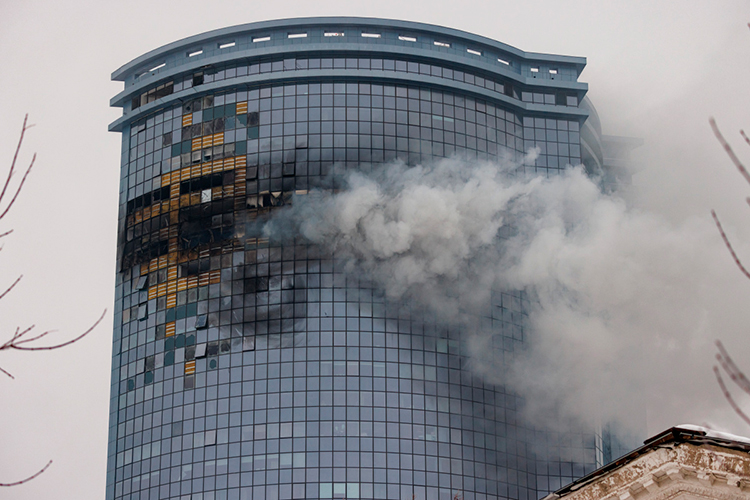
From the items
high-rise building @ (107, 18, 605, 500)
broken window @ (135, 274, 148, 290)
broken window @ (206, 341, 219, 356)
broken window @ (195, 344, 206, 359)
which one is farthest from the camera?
broken window @ (135, 274, 148, 290)

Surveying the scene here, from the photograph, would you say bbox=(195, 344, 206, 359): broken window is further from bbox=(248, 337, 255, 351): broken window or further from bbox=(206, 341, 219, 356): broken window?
bbox=(248, 337, 255, 351): broken window

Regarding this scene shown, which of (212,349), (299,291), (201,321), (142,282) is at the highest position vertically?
(142,282)

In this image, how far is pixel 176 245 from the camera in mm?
143500

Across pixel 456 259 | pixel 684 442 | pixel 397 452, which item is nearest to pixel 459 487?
pixel 397 452

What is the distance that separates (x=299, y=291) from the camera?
13750 cm

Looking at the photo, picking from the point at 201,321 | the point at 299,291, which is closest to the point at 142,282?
the point at 201,321

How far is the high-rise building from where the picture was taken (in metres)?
133

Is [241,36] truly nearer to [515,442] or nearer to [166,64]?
[166,64]

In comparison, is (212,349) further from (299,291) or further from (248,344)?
(299,291)

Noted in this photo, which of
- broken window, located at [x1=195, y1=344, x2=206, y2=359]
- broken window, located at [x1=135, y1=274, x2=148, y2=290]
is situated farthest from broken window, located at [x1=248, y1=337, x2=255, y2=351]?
broken window, located at [x1=135, y1=274, x2=148, y2=290]

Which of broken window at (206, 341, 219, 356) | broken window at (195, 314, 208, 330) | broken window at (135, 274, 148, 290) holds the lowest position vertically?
broken window at (206, 341, 219, 356)

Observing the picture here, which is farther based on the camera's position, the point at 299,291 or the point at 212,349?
the point at 299,291

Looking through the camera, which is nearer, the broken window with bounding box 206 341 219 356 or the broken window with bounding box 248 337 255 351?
the broken window with bounding box 248 337 255 351

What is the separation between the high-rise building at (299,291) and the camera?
13275 centimetres
